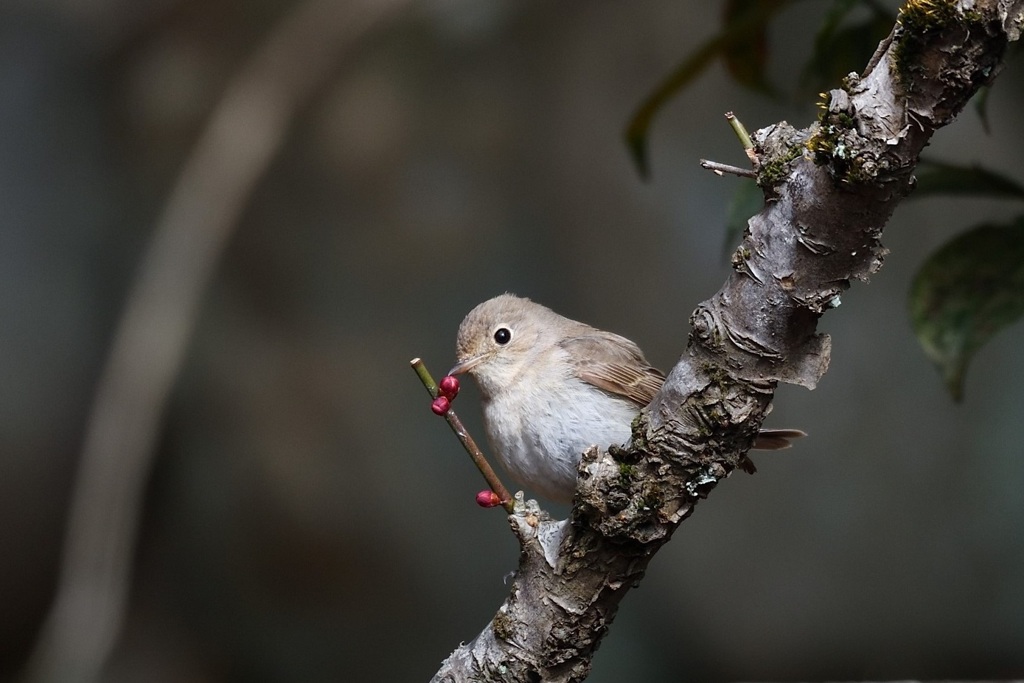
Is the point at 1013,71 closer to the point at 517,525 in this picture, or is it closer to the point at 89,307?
the point at 517,525

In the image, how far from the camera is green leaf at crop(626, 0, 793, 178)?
2627 mm

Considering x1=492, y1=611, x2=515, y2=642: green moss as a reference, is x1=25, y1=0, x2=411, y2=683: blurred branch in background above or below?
above

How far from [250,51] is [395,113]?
29.1 inches

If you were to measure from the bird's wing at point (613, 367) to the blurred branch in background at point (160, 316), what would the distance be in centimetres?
249

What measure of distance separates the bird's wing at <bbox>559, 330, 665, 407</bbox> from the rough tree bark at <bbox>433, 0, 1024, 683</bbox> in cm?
80

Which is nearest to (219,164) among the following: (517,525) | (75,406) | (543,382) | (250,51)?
(250,51)

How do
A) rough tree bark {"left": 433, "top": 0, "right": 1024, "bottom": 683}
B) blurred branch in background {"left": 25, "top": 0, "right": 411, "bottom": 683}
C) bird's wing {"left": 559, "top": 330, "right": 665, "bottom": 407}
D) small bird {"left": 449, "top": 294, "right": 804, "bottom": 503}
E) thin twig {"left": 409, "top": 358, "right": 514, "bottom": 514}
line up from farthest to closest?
blurred branch in background {"left": 25, "top": 0, "right": 411, "bottom": 683} < bird's wing {"left": 559, "top": 330, "right": 665, "bottom": 407} < small bird {"left": 449, "top": 294, "right": 804, "bottom": 503} < thin twig {"left": 409, "top": 358, "right": 514, "bottom": 514} < rough tree bark {"left": 433, "top": 0, "right": 1024, "bottom": 683}

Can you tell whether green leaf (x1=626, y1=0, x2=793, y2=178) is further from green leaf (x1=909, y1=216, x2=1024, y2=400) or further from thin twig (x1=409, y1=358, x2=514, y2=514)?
thin twig (x1=409, y1=358, x2=514, y2=514)

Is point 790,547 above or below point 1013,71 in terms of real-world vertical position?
below

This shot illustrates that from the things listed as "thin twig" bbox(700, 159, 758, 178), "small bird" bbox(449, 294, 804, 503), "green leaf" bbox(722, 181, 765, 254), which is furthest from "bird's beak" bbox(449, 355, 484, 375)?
"thin twig" bbox(700, 159, 758, 178)

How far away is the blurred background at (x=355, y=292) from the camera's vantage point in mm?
4559

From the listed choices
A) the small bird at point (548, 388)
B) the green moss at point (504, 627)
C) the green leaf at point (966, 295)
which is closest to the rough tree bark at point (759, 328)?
the green moss at point (504, 627)

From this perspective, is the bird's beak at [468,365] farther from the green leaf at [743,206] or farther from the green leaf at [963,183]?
the green leaf at [963,183]

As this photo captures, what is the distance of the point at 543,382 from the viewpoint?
2498 millimetres
